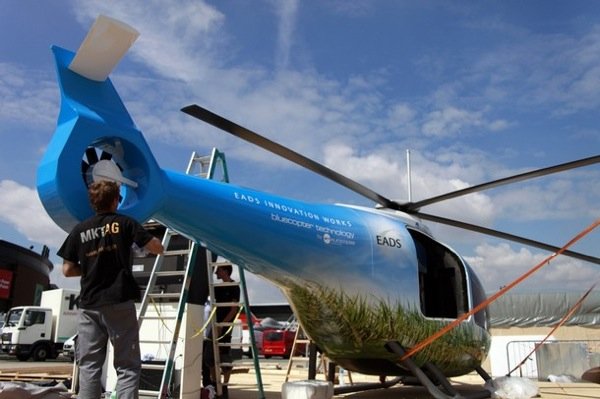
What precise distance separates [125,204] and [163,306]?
361 centimetres

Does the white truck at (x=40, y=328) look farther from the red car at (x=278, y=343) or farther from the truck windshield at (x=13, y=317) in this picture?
the red car at (x=278, y=343)

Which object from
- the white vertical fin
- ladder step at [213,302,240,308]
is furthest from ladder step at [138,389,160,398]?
the white vertical fin

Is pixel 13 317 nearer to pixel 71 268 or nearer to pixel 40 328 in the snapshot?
pixel 40 328

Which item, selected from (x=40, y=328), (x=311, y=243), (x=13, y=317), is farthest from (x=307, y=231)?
(x=13, y=317)

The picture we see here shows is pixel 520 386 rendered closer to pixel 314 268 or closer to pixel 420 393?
pixel 420 393

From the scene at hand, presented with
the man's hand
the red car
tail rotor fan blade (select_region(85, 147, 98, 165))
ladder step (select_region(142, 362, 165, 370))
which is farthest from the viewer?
the red car

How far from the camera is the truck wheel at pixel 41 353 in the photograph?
72.3ft

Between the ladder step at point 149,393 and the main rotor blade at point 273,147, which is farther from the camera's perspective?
the ladder step at point 149,393

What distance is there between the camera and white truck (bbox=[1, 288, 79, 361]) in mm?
22094

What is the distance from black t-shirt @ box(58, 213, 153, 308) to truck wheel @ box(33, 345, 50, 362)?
70.5ft

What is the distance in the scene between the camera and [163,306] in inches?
296

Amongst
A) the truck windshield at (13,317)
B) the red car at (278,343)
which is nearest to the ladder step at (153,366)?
the truck windshield at (13,317)

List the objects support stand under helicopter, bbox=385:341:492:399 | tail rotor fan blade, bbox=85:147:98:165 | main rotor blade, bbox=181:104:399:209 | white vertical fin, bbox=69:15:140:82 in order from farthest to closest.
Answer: support stand under helicopter, bbox=385:341:492:399
main rotor blade, bbox=181:104:399:209
tail rotor fan blade, bbox=85:147:98:165
white vertical fin, bbox=69:15:140:82

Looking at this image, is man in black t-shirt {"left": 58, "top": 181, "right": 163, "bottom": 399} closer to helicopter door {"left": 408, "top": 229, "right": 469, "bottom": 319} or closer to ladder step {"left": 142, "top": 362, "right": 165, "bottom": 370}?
ladder step {"left": 142, "top": 362, "right": 165, "bottom": 370}
